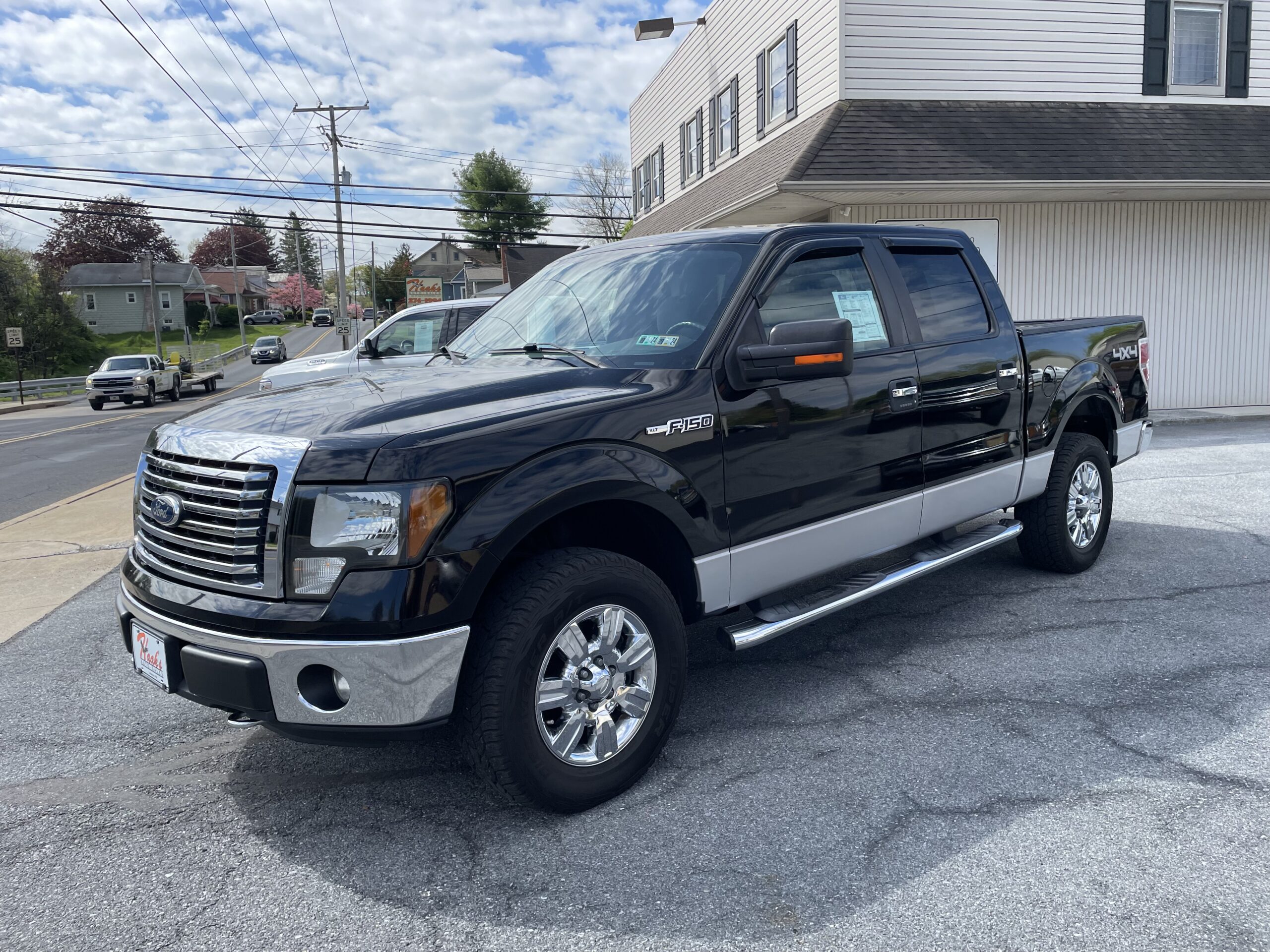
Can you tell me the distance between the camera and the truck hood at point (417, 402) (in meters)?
2.97

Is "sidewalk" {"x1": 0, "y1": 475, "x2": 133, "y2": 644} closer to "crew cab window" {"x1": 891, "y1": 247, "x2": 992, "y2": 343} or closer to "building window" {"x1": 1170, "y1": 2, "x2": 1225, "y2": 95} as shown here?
"crew cab window" {"x1": 891, "y1": 247, "x2": 992, "y2": 343}

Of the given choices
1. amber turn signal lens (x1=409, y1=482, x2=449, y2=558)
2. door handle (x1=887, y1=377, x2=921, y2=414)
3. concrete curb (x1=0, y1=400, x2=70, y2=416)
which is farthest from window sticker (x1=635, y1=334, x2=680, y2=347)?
concrete curb (x1=0, y1=400, x2=70, y2=416)

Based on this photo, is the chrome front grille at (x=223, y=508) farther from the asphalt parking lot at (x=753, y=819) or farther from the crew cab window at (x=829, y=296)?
the crew cab window at (x=829, y=296)

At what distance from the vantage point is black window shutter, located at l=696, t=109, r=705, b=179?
70.6 ft

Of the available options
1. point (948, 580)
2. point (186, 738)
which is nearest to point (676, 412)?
point (186, 738)

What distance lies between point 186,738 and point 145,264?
61.0 metres

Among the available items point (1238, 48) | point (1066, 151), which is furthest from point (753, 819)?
point (1238, 48)

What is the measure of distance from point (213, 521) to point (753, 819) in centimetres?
198

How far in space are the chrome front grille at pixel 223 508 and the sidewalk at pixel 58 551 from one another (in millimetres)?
2900

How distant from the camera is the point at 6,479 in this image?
12.7 meters

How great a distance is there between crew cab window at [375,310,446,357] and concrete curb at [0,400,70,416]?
83.1 feet

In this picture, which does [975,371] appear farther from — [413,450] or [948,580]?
[413,450]

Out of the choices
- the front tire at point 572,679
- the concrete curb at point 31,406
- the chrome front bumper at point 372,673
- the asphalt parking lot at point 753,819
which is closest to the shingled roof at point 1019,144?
the asphalt parking lot at point 753,819

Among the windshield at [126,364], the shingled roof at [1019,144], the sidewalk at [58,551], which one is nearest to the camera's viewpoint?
the sidewalk at [58,551]
